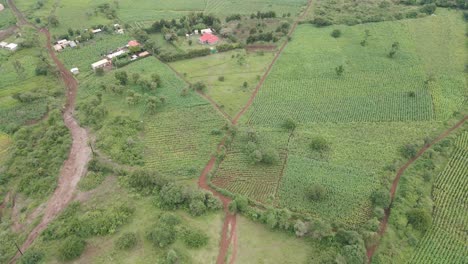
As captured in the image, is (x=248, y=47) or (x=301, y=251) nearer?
(x=301, y=251)

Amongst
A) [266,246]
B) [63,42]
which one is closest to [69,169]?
[266,246]

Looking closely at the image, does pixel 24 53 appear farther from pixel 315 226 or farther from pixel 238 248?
pixel 315 226

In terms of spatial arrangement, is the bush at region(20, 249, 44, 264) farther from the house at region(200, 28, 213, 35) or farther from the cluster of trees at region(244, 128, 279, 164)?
the house at region(200, 28, 213, 35)

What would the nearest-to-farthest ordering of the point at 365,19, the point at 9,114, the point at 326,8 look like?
the point at 9,114, the point at 365,19, the point at 326,8

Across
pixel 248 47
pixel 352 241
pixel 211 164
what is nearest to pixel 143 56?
pixel 248 47

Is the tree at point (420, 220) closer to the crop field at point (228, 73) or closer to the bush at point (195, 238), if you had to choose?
the bush at point (195, 238)

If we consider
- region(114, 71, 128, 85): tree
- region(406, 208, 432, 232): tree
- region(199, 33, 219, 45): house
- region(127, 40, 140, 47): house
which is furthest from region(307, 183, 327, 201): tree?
region(127, 40, 140, 47): house
